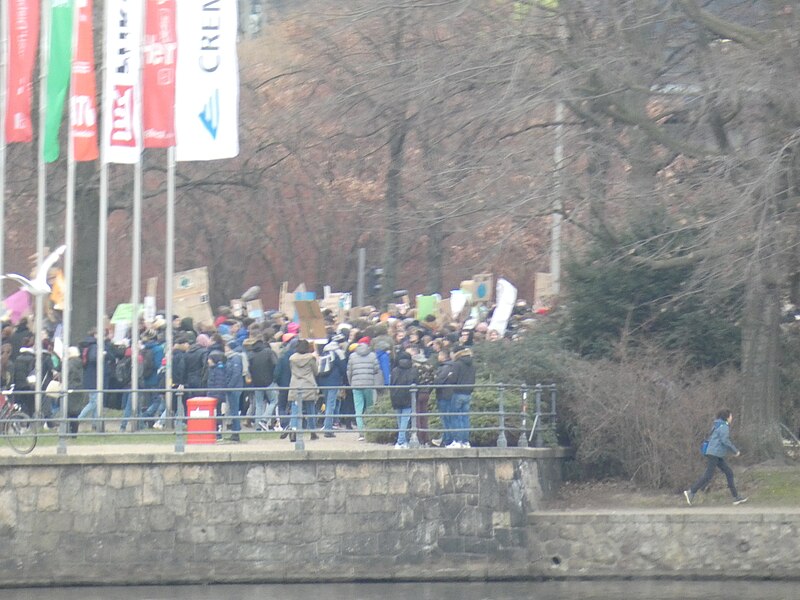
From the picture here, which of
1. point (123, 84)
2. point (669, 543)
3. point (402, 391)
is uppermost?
point (123, 84)

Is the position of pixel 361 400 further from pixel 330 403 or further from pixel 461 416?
pixel 461 416

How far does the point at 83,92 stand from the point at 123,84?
62cm

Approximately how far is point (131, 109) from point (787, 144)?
32.4 feet

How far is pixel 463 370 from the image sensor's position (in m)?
18.7

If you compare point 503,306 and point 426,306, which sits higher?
point 426,306

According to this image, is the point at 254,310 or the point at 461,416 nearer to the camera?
the point at 461,416

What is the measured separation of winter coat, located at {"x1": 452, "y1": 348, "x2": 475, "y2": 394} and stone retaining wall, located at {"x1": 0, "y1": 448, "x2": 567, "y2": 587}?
1030 mm

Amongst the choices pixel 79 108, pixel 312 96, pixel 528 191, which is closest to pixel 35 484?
pixel 79 108

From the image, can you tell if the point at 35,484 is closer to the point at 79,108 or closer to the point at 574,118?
the point at 79,108

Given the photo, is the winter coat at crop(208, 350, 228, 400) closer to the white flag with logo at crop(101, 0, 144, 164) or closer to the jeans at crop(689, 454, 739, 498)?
the white flag with logo at crop(101, 0, 144, 164)

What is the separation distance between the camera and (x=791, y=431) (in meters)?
20.5

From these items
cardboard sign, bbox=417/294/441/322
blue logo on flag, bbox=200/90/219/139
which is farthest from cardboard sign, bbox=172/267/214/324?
blue logo on flag, bbox=200/90/219/139

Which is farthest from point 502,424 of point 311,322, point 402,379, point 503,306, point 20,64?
point 20,64

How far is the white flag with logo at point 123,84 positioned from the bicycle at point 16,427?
404 cm
